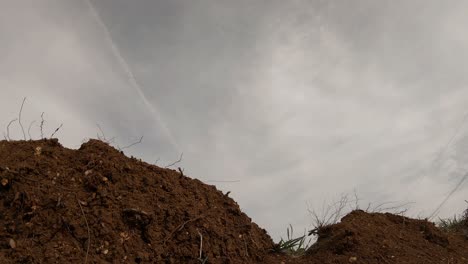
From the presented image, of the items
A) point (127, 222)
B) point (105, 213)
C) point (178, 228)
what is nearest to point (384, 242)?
point (178, 228)

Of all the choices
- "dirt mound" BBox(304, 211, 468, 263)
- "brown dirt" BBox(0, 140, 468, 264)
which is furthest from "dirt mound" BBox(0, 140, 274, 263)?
"dirt mound" BBox(304, 211, 468, 263)

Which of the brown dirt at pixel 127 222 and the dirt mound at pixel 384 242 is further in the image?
the dirt mound at pixel 384 242

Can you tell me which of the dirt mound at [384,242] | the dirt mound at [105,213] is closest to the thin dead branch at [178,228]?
the dirt mound at [105,213]

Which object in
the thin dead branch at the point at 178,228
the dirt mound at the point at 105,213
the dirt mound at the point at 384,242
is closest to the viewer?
the dirt mound at the point at 105,213

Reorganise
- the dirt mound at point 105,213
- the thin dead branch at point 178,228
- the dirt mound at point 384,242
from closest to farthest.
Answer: the dirt mound at point 105,213 < the thin dead branch at point 178,228 < the dirt mound at point 384,242

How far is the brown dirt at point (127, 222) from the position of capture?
146 inches

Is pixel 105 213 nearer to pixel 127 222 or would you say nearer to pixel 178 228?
pixel 127 222

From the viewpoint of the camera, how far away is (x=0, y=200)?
3799mm

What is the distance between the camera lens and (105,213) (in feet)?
13.1

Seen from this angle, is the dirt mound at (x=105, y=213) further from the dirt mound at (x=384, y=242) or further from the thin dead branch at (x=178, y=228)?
the dirt mound at (x=384, y=242)

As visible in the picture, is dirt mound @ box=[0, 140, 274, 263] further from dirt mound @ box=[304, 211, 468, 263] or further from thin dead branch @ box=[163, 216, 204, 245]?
dirt mound @ box=[304, 211, 468, 263]

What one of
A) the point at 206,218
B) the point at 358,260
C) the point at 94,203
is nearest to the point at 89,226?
the point at 94,203

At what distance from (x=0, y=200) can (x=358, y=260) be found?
10.9 ft

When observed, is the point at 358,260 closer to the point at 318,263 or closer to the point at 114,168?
the point at 318,263
